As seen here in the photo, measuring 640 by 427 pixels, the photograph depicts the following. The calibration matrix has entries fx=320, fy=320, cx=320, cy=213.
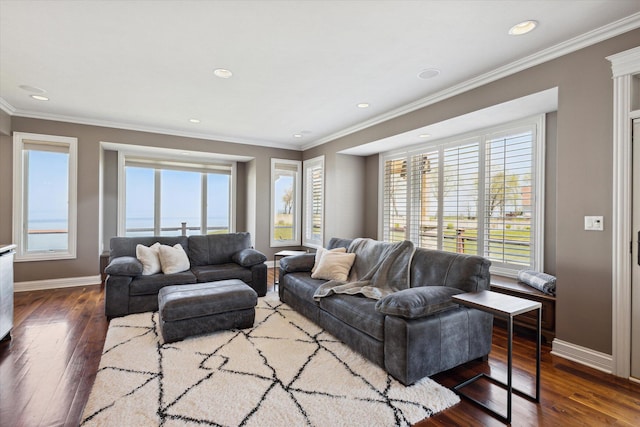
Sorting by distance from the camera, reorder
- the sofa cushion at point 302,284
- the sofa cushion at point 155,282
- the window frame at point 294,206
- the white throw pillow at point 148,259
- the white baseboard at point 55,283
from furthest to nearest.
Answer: the window frame at point 294,206 < the white baseboard at point 55,283 < the white throw pillow at point 148,259 < the sofa cushion at point 155,282 < the sofa cushion at point 302,284

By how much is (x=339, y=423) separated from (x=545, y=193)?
3155mm

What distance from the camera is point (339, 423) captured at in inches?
71.6

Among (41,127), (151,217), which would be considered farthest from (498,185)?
(41,127)

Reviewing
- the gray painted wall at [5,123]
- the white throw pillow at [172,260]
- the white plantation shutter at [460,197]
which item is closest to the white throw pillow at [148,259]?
the white throw pillow at [172,260]

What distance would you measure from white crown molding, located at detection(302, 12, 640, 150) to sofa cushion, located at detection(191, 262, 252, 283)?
9.76ft

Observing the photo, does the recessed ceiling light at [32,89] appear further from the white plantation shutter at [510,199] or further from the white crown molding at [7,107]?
the white plantation shutter at [510,199]

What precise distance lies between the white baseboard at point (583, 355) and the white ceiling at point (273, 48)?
8.04 feet

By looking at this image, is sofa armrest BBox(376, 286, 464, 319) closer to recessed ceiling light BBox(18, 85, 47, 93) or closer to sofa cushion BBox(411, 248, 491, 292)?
sofa cushion BBox(411, 248, 491, 292)

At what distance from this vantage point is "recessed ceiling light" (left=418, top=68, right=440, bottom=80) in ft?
10.5

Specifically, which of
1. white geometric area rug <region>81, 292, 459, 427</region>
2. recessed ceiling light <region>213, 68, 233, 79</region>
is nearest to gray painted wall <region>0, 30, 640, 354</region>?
white geometric area rug <region>81, 292, 459, 427</region>

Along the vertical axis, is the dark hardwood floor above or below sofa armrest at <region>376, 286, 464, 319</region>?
below

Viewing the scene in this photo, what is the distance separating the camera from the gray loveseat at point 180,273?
3617mm

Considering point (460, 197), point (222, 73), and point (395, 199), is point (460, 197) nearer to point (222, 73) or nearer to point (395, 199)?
point (395, 199)

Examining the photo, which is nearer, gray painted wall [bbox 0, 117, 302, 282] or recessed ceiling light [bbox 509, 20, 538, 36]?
recessed ceiling light [bbox 509, 20, 538, 36]
